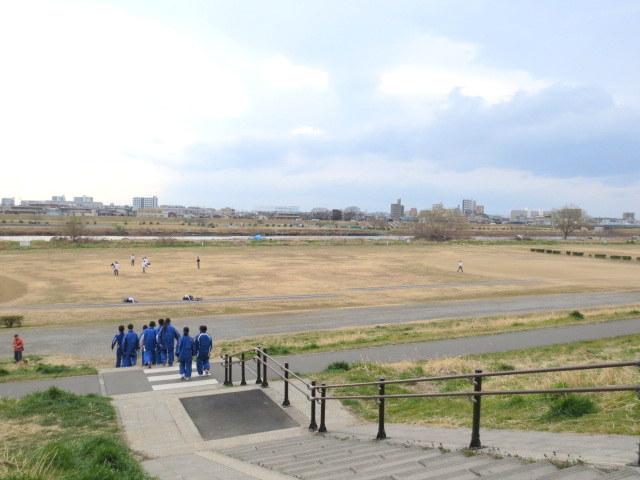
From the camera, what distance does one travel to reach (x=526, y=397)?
28.8 feet

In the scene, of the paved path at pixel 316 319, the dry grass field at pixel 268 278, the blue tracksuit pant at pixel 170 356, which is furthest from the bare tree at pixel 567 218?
the blue tracksuit pant at pixel 170 356

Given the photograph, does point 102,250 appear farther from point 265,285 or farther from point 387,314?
point 387,314

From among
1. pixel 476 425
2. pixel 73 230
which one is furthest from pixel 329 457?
pixel 73 230

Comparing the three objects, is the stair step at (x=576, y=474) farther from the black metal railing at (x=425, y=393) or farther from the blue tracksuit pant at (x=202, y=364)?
the blue tracksuit pant at (x=202, y=364)

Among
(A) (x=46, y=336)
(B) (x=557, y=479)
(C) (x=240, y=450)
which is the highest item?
(B) (x=557, y=479)

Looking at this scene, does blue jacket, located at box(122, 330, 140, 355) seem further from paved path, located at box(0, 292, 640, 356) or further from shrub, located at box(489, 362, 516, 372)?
shrub, located at box(489, 362, 516, 372)

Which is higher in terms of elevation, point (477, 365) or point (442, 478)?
point (442, 478)

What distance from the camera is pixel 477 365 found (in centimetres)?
1338

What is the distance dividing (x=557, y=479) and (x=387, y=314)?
2308 centimetres

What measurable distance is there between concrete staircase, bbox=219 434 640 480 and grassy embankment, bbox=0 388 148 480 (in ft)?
5.57

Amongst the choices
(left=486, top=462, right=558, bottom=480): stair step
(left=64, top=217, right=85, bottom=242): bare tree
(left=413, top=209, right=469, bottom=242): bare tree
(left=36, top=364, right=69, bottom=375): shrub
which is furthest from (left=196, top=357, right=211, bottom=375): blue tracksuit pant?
(left=413, top=209, right=469, bottom=242): bare tree

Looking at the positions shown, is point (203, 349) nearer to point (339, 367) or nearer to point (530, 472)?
point (339, 367)

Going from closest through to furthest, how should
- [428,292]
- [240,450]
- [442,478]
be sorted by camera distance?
[442,478]
[240,450]
[428,292]

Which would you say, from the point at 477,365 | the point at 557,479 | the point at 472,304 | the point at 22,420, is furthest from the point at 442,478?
the point at 472,304
